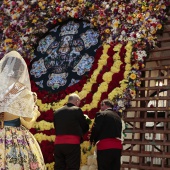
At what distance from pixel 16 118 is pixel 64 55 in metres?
4.29

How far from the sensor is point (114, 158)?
5191 mm

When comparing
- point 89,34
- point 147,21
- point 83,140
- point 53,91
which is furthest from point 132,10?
point 83,140

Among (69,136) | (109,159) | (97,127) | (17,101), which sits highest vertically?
(17,101)

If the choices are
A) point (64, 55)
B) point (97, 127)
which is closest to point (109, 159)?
point (97, 127)

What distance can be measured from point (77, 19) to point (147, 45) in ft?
6.84

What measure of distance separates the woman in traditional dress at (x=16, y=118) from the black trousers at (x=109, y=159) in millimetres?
1724

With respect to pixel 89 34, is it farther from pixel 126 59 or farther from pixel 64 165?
pixel 64 165

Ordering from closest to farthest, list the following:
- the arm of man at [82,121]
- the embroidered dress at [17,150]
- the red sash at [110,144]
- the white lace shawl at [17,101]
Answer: the embroidered dress at [17,150] → the white lace shawl at [17,101] → the red sash at [110,144] → the arm of man at [82,121]

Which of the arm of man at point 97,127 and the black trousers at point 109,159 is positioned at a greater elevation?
the arm of man at point 97,127

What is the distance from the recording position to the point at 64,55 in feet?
25.5

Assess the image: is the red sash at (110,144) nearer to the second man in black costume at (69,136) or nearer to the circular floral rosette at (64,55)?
the second man in black costume at (69,136)

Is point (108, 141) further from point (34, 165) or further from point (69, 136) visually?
point (34, 165)

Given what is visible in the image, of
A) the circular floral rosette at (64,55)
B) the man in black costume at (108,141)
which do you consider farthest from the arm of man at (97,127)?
the circular floral rosette at (64,55)

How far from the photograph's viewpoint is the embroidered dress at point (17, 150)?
3.37 m
